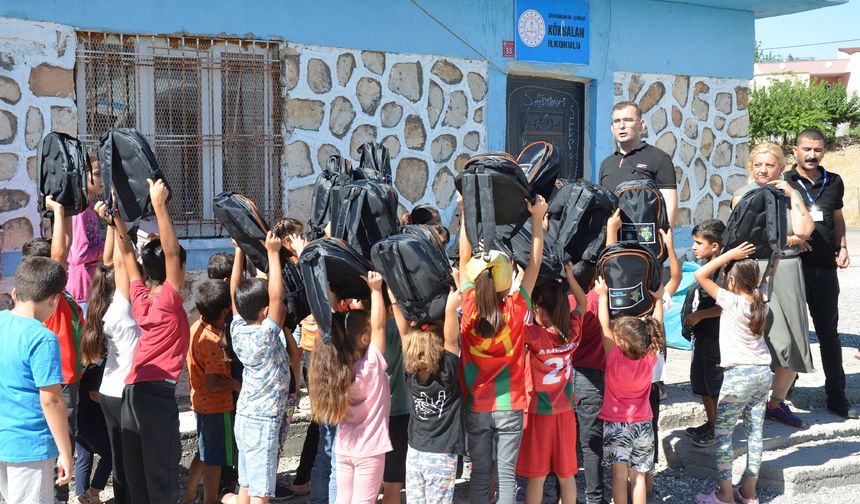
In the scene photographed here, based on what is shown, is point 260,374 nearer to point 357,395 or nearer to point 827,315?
point 357,395

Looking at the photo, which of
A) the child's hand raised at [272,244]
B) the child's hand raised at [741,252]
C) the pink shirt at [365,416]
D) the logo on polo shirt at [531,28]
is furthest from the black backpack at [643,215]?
the logo on polo shirt at [531,28]

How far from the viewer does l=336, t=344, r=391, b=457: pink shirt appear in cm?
431

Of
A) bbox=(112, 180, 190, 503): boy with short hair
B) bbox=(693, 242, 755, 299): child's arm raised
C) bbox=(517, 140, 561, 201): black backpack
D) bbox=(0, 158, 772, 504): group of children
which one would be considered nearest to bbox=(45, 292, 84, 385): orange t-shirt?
bbox=(0, 158, 772, 504): group of children

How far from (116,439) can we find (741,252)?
3.47 metres

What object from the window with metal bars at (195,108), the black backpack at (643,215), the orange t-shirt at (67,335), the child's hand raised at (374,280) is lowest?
the orange t-shirt at (67,335)

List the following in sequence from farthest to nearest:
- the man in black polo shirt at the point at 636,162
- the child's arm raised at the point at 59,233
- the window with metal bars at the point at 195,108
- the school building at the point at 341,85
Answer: the window with metal bars at the point at 195,108 → the school building at the point at 341,85 → the man in black polo shirt at the point at 636,162 → the child's arm raised at the point at 59,233

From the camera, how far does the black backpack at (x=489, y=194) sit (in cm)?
429

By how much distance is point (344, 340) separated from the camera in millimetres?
4316

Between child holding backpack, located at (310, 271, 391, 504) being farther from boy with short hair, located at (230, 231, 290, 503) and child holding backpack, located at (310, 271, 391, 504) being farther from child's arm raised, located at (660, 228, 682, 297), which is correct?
child's arm raised, located at (660, 228, 682, 297)

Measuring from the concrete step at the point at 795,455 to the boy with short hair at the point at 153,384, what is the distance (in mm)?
3234

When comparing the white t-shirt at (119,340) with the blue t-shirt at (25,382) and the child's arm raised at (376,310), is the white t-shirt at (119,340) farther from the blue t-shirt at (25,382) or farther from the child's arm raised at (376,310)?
the child's arm raised at (376,310)

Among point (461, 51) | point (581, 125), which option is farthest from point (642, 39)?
point (461, 51)

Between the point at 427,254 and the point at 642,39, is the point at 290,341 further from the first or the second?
the point at 642,39

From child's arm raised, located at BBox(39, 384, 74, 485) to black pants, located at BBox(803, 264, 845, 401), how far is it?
520cm
